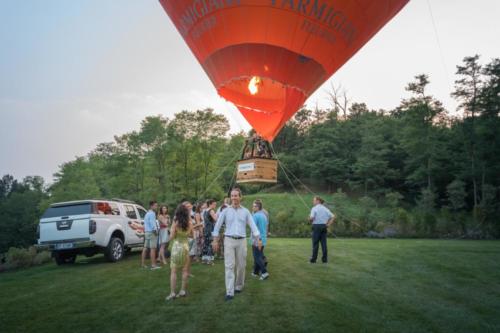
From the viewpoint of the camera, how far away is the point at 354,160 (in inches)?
2106

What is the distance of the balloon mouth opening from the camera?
9719 mm

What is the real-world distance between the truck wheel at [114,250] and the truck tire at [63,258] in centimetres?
159

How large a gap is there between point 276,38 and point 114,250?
26.1 ft

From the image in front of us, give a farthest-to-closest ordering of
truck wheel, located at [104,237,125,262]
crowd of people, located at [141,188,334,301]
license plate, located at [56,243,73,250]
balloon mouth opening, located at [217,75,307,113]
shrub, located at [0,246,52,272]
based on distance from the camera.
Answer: shrub, located at [0,246,52,272]
truck wheel, located at [104,237,125,262]
balloon mouth opening, located at [217,75,307,113]
license plate, located at [56,243,73,250]
crowd of people, located at [141,188,334,301]

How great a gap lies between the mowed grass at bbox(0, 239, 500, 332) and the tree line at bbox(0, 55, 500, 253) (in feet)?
58.5

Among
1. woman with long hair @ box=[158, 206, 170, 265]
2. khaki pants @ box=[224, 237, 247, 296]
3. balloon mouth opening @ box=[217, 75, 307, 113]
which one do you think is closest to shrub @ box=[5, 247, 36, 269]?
woman with long hair @ box=[158, 206, 170, 265]

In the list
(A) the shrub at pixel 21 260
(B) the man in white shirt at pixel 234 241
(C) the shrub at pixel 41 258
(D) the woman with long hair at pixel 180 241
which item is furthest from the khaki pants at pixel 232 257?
(C) the shrub at pixel 41 258

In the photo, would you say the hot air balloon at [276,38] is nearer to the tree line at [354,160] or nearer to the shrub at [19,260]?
the shrub at [19,260]

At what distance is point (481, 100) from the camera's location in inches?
1372

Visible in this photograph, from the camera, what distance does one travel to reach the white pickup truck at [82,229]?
31.7 ft

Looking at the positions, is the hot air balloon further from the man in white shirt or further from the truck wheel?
the truck wheel

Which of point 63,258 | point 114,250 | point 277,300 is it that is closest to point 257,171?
point 277,300

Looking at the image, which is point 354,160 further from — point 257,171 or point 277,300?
point 277,300

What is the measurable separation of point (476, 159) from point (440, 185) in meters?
8.81
